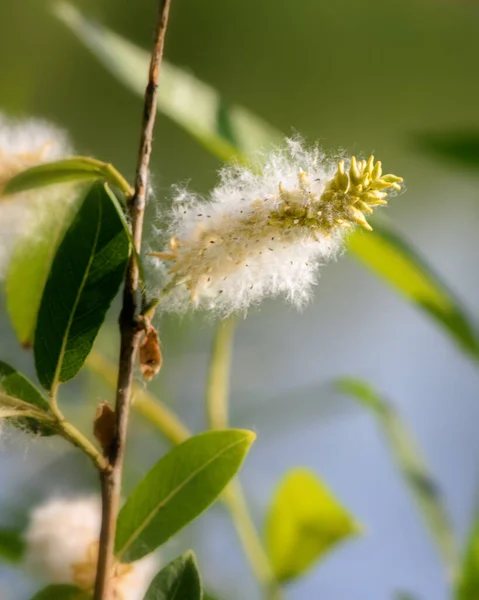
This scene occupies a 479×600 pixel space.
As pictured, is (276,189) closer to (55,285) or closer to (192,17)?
(55,285)

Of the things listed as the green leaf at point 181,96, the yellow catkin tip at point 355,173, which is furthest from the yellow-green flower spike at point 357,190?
the green leaf at point 181,96

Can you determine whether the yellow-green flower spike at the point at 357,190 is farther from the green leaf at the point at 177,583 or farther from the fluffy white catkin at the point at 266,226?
the green leaf at the point at 177,583

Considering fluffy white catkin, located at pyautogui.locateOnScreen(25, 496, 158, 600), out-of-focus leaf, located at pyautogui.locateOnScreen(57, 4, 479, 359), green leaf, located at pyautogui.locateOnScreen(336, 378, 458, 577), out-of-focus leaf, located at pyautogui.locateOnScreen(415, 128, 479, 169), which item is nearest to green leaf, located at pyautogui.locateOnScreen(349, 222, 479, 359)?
out-of-focus leaf, located at pyautogui.locateOnScreen(57, 4, 479, 359)

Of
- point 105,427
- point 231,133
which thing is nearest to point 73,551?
point 105,427

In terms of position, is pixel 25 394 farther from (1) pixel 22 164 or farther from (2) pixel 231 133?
(2) pixel 231 133

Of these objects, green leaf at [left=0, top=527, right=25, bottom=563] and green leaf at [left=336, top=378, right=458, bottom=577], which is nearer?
green leaf at [left=0, top=527, right=25, bottom=563]

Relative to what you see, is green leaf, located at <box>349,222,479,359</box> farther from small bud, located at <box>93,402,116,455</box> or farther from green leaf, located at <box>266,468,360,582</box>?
small bud, located at <box>93,402,116,455</box>
